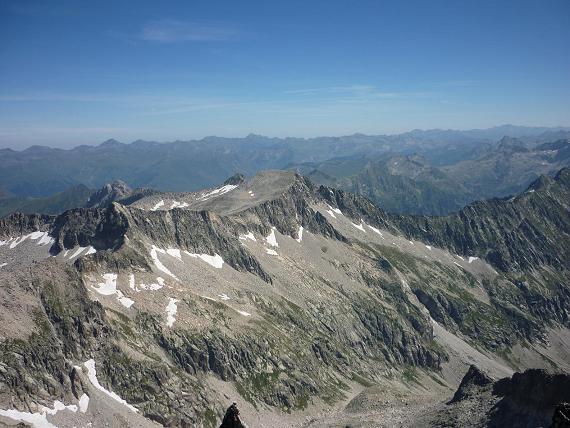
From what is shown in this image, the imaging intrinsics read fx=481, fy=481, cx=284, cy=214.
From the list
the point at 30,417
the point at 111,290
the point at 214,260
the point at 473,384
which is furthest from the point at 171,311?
the point at 473,384

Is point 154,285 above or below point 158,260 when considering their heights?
below

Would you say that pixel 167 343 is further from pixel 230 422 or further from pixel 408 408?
pixel 230 422

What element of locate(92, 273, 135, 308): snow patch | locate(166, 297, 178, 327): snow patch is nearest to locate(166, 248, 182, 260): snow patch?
locate(166, 297, 178, 327): snow patch

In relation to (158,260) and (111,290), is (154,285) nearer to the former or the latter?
(111,290)

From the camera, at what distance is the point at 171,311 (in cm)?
13950

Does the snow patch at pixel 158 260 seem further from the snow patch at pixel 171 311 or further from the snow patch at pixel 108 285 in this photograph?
the snow patch at pixel 108 285

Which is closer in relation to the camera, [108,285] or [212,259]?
[108,285]

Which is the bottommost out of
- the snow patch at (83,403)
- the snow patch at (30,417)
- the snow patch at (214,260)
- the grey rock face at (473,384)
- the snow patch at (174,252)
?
the grey rock face at (473,384)

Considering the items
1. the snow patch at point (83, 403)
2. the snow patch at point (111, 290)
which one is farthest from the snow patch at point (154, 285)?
the snow patch at point (83, 403)

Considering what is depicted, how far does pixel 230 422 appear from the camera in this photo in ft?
114

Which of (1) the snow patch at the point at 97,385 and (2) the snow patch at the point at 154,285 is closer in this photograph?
(1) the snow patch at the point at 97,385

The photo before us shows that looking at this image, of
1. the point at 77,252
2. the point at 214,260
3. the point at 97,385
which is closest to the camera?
the point at 97,385

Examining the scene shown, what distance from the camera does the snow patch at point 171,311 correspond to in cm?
13562

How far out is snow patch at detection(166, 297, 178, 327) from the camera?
445ft
